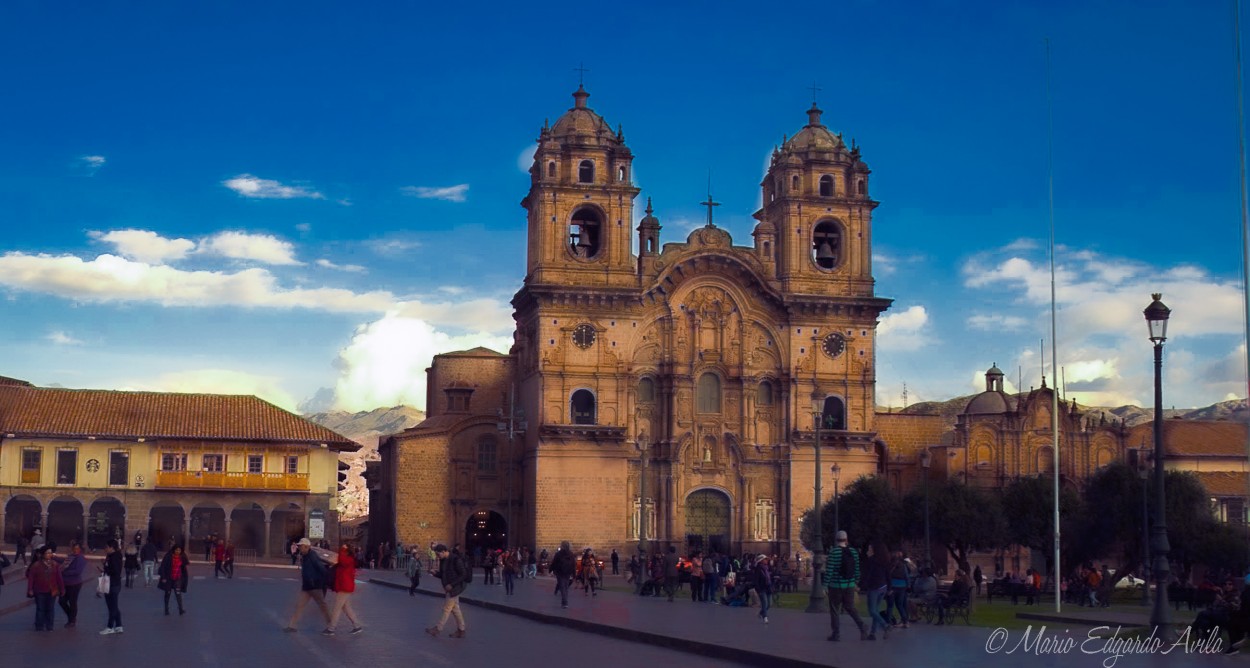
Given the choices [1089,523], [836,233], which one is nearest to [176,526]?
[836,233]

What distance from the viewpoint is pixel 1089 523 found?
5612 centimetres

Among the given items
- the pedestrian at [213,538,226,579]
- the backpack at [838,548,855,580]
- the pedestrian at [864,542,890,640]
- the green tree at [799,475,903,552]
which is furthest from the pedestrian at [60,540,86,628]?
the green tree at [799,475,903,552]

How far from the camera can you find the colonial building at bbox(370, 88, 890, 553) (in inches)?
2574

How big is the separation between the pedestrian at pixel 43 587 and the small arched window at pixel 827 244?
48.3 meters

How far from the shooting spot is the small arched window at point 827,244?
69188mm

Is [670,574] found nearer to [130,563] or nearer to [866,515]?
[130,563]

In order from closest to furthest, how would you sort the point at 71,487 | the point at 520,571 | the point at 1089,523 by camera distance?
the point at 1089,523, the point at 520,571, the point at 71,487

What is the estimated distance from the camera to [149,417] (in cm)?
6888

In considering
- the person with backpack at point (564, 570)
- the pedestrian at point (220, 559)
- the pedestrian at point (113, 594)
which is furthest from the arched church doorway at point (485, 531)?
the pedestrian at point (113, 594)

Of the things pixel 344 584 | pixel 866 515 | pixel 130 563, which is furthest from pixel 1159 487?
pixel 866 515

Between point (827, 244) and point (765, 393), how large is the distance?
23.6 feet

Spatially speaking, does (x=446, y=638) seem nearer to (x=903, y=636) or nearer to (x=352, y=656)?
(x=352, y=656)

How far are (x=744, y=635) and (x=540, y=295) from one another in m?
42.4
